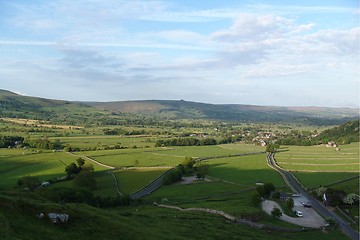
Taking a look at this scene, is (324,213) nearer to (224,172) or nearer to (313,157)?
(224,172)

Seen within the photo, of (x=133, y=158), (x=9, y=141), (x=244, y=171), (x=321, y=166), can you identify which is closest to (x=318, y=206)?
(x=244, y=171)

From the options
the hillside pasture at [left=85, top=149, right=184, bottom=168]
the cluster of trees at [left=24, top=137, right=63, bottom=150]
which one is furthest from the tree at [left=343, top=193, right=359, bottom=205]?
the cluster of trees at [left=24, top=137, right=63, bottom=150]


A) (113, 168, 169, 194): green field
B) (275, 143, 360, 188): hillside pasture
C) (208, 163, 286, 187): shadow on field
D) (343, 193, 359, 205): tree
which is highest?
(343, 193, 359, 205): tree

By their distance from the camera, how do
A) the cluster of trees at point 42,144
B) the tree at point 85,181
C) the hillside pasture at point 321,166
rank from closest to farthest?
the tree at point 85,181, the hillside pasture at point 321,166, the cluster of trees at point 42,144

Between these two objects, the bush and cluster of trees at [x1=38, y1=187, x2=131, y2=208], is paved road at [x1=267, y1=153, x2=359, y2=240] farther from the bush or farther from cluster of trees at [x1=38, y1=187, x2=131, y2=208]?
cluster of trees at [x1=38, y1=187, x2=131, y2=208]

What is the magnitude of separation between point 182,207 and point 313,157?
A: 345 ft

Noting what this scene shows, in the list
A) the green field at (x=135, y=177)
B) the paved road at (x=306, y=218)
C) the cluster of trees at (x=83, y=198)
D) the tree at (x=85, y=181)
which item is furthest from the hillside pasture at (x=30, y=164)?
the paved road at (x=306, y=218)

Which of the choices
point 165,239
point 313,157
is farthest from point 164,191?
point 313,157

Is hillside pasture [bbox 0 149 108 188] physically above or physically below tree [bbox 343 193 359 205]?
below

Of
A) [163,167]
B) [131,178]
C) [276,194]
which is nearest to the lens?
[276,194]

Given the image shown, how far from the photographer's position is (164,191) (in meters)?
91.6

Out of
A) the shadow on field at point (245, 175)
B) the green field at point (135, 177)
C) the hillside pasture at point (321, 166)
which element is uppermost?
the hillside pasture at point (321, 166)

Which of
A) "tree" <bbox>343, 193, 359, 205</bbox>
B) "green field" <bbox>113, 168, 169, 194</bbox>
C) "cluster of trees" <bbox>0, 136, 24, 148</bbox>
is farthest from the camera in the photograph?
"cluster of trees" <bbox>0, 136, 24, 148</bbox>

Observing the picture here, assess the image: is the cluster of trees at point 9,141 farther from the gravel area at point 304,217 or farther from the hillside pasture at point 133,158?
the gravel area at point 304,217
